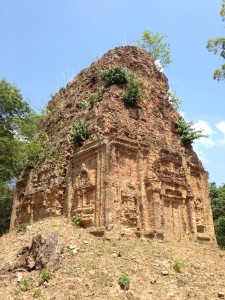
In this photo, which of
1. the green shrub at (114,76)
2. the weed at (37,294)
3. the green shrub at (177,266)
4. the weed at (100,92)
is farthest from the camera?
the green shrub at (114,76)

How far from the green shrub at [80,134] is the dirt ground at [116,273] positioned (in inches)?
180

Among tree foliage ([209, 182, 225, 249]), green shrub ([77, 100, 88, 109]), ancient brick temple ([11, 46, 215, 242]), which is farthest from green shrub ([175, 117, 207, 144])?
tree foliage ([209, 182, 225, 249])

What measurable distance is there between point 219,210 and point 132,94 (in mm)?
17165

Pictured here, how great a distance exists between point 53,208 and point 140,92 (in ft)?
25.3

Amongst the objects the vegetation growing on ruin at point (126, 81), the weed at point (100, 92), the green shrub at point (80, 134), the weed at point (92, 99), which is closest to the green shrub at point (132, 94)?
the vegetation growing on ruin at point (126, 81)

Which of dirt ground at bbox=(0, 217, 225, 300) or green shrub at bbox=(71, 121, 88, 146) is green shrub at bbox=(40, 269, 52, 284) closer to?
A: dirt ground at bbox=(0, 217, 225, 300)

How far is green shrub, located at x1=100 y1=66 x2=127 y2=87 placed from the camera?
18.7 m

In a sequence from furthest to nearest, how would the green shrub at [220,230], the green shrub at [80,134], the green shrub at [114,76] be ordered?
the green shrub at [220,230]
the green shrub at [114,76]
the green shrub at [80,134]

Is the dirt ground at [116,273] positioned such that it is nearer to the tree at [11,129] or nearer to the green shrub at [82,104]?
the tree at [11,129]

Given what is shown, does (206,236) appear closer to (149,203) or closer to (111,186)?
(149,203)

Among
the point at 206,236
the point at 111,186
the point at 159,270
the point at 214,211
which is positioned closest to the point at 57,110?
the point at 111,186

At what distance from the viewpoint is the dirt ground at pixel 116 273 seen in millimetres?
10477

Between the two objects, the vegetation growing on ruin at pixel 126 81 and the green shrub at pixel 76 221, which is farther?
the vegetation growing on ruin at pixel 126 81

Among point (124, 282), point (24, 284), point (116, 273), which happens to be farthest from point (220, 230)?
point (24, 284)
